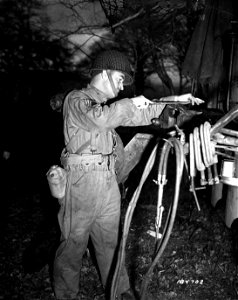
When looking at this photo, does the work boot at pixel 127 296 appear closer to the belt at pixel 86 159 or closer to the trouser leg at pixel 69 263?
the trouser leg at pixel 69 263

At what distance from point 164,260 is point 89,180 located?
7.31 ft

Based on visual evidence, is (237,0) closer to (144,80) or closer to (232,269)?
(232,269)

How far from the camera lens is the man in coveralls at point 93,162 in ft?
10.2

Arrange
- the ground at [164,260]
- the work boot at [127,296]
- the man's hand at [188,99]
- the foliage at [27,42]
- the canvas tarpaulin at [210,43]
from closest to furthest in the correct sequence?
the man's hand at [188,99] → the work boot at [127,296] → the ground at [164,260] → the canvas tarpaulin at [210,43] → the foliage at [27,42]

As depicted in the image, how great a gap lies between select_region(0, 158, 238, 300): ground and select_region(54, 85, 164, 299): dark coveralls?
0.64 m

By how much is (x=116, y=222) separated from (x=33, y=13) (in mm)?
9377

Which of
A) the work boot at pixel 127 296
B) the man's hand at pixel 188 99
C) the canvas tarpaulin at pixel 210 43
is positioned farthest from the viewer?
the canvas tarpaulin at pixel 210 43

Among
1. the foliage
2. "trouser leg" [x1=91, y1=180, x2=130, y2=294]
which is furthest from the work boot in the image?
the foliage

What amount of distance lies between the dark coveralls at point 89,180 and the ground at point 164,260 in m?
0.64

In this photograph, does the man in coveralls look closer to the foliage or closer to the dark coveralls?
the dark coveralls

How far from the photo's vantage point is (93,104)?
3037mm

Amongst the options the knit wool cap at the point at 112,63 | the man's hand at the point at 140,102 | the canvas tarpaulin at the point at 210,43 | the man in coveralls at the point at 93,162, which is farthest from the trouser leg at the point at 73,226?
the canvas tarpaulin at the point at 210,43

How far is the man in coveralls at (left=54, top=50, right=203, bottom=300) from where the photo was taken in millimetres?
3094

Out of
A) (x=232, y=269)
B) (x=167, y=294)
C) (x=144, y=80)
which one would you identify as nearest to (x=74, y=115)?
(x=167, y=294)
